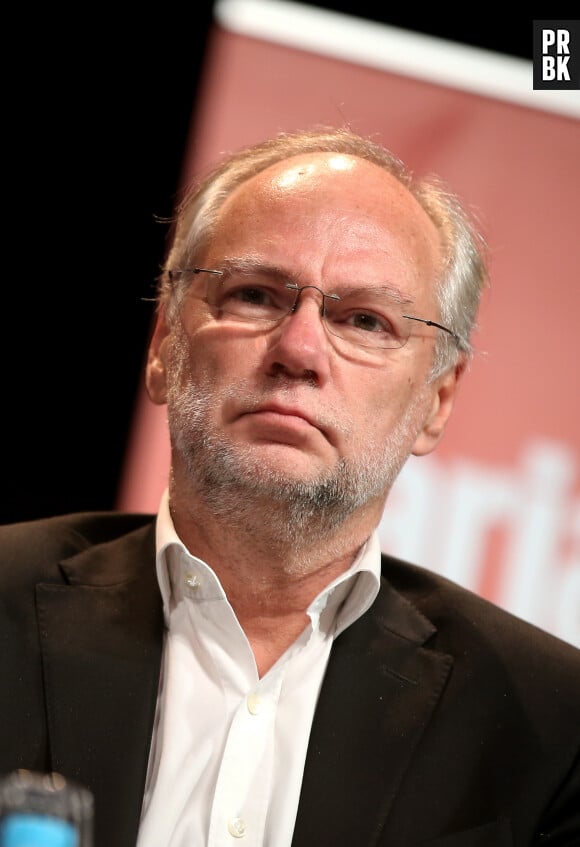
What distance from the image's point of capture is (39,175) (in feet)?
12.3

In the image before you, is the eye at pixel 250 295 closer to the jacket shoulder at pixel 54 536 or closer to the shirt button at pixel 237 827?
the jacket shoulder at pixel 54 536

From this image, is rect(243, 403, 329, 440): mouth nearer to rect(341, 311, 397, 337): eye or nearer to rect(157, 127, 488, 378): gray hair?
rect(341, 311, 397, 337): eye

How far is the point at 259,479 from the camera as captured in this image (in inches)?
79.9

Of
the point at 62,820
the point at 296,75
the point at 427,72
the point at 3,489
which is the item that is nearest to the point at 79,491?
the point at 3,489

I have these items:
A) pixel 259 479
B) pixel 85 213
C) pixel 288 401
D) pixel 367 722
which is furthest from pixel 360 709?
pixel 85 213

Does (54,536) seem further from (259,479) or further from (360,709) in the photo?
(360,709)

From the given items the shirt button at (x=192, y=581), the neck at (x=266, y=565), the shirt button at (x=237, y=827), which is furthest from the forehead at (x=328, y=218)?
the shirt button at (x=237, y=827)

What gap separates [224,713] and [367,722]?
0.91 ft

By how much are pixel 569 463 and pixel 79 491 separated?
5.59ft

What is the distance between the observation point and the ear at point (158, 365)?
242 cm

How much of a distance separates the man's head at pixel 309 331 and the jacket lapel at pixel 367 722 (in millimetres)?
258

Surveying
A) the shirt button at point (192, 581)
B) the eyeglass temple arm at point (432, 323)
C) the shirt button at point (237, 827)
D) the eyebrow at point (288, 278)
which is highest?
the eyebrow at point (288, 278)

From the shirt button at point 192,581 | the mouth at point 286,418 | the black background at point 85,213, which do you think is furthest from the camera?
the black background at point 85,213

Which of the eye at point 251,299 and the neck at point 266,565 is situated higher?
the eye at point 251,299
